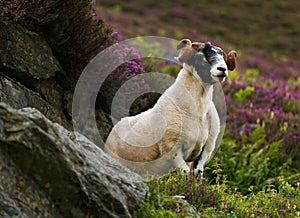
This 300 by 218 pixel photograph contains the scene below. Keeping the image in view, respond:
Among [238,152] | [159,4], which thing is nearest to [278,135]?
[238,152]

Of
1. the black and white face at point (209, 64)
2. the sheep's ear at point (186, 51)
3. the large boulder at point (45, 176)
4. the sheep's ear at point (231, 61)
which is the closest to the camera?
the large boulder at point (45, 176)

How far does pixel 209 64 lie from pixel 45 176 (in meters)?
2.64

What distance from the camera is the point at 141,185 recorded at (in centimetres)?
504

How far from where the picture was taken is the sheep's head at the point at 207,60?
607cm

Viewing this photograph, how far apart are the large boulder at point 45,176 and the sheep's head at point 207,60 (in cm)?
208

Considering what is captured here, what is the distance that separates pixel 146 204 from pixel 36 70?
2.84 m

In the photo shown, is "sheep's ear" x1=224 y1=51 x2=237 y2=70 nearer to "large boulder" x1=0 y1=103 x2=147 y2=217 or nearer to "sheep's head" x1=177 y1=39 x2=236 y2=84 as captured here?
"sheep's head" x1=177 y1=39 x2=236 y2=84

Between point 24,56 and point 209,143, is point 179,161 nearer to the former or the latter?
point 209,143

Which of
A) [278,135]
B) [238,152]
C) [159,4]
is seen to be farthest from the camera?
[159,4]

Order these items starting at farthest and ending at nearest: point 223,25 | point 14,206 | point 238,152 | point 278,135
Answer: point 223,25, point 278,135, point 238,152, point 14,206

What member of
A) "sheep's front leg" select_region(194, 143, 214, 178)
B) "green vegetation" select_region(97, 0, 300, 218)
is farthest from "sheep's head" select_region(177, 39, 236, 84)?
"green vegetation" select_region(97, 0, 300, 218)

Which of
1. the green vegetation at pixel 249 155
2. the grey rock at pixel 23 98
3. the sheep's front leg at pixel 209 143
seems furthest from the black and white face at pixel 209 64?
the grey rock at pixel 23 98

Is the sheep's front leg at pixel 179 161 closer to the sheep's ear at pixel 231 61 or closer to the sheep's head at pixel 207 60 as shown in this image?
the sheep's head at pixel 207 60

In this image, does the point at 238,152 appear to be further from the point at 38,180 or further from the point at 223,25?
the point at 223,25
